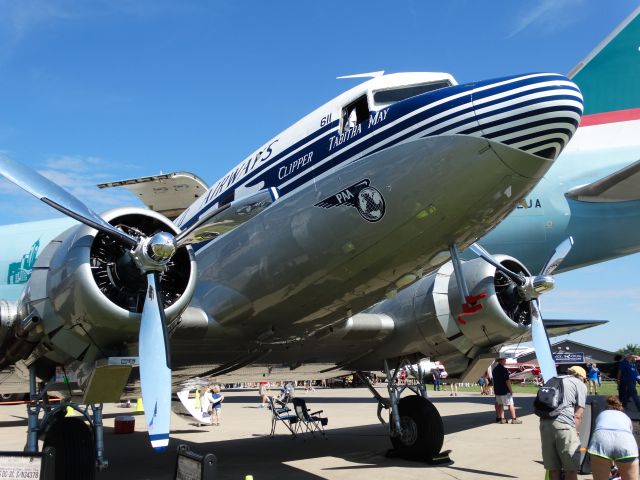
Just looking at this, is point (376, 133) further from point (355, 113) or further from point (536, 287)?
point (536, 287)

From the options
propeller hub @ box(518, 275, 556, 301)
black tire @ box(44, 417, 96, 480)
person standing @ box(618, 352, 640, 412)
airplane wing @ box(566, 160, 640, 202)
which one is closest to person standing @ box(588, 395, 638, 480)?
propeller hub @ box(518, 275, 556, 301)

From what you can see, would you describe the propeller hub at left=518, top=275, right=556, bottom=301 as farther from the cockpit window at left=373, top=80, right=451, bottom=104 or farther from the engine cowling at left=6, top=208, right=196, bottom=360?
the engine cowling at left=6, top=208, right=196, bottom=360

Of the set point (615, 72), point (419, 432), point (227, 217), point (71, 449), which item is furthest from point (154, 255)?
point (615, 72)

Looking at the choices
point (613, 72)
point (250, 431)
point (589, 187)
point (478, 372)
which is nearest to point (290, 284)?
point (478, 372)

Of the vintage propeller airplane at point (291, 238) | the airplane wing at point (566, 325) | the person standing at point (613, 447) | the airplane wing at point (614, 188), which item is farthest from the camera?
the airplane wing at point (614, 188)

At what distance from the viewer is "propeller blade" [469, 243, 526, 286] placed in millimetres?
8547

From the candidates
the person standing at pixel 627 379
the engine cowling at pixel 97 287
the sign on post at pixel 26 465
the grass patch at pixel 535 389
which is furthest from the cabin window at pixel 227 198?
the grass patch at pixel 535 389

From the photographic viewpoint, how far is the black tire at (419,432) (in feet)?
31.0

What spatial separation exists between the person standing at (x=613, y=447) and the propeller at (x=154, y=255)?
372 centimetres

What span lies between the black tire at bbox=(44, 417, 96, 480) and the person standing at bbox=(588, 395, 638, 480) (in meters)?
5.30

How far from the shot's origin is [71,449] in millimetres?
7078

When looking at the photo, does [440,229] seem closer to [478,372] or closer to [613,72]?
[478,372]

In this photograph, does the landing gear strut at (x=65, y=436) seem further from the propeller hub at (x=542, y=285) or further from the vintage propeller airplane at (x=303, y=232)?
the propeller hub at (x=542, y=285)

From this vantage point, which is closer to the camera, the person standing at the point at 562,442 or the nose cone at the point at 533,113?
the nose cone at the point at 533,113
